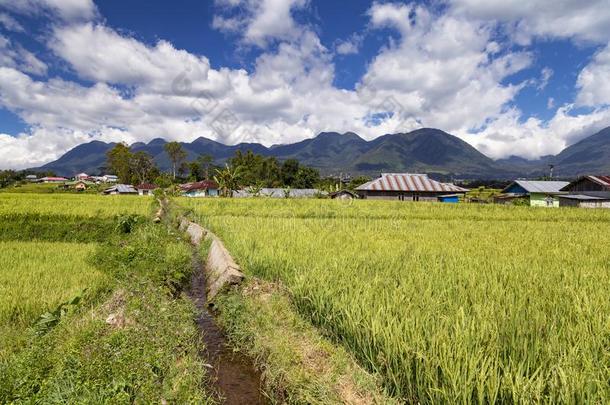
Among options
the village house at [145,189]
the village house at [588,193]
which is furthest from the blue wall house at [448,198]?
the village house at [145,189]

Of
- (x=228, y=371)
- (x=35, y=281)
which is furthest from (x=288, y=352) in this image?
(x=35, y=281)

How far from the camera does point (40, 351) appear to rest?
3.17m

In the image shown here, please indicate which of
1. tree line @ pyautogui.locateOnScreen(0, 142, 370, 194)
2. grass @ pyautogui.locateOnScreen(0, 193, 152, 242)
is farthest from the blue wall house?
grass @ pyautogui.locateOnScreen(0, 193, 152, 242)

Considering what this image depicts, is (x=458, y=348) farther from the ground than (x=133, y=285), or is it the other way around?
(x=458, y=348)

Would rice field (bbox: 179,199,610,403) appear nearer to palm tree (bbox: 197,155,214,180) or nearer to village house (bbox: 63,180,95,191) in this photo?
palm tree (bbox: 197,155,214,180)

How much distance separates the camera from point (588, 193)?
119 ft

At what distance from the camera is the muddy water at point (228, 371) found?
3578 millimetres

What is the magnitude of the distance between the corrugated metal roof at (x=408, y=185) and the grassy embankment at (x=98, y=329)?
112ft

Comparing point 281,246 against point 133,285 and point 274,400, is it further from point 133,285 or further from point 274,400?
point 274,400

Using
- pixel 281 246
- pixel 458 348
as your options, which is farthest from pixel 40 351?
pixel 281 246

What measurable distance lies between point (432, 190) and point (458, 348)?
130ft

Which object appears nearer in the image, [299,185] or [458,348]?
[458,348]

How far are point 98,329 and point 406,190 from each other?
1498 inches

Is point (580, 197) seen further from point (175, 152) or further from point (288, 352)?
point (175, 152)
